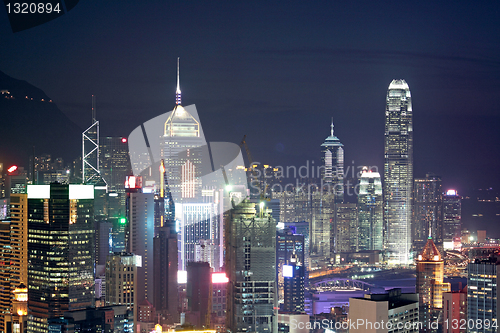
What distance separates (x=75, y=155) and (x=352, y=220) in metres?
21.2

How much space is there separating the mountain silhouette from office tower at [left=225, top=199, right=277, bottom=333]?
676cm

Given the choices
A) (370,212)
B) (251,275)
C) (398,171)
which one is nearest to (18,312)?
(251,275)

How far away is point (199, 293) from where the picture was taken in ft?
61.0

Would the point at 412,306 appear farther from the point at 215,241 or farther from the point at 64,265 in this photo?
the point at 215,241

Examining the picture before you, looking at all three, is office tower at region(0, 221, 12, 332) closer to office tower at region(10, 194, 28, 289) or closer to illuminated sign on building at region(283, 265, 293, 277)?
office tower at region(10, 194, 28, 289)

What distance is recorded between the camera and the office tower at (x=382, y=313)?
1021 centimetres

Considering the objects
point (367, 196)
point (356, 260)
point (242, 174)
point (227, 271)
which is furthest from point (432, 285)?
point (367, 196)

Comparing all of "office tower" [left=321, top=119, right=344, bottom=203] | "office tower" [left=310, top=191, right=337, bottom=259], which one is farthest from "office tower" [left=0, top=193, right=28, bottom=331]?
"office tower" [left=321, top=119, right=344, bottom=203]

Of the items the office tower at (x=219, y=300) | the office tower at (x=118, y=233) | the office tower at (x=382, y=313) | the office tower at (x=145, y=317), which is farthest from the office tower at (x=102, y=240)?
the office tower at (x=382, y=313)

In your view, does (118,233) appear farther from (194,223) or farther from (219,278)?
(219,278)

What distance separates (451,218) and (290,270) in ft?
53.5

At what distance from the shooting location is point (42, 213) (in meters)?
17.2

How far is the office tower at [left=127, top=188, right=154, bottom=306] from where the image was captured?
21469mm

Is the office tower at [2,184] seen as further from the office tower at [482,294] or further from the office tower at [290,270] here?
the office tower at [482,294]
